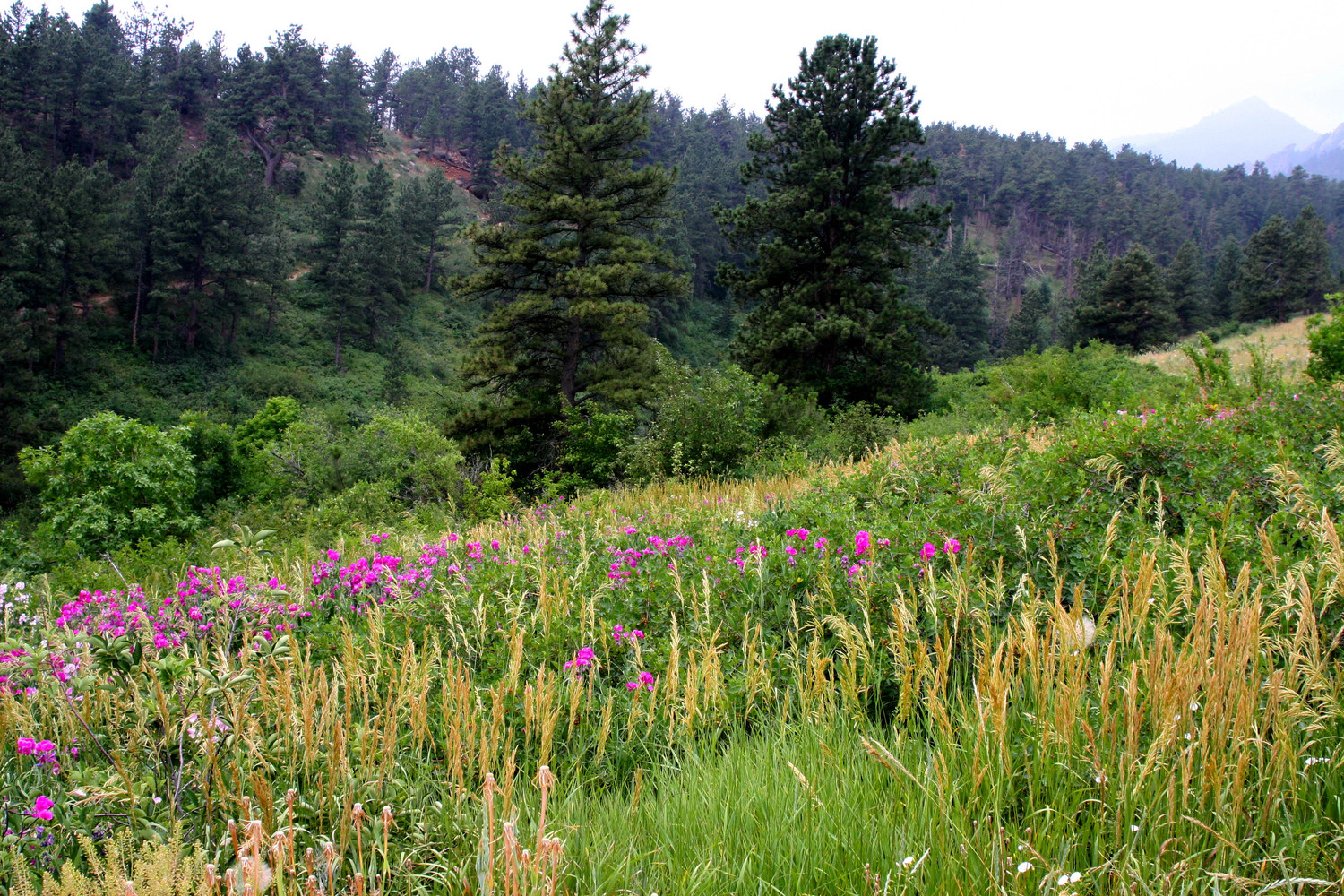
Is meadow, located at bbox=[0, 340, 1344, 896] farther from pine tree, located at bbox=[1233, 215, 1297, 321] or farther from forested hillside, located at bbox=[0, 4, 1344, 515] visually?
pine tree, located at bbox=[1233, 215, 1297, 321]

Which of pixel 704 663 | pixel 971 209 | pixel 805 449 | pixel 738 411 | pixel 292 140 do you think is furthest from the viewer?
pixel 971 209

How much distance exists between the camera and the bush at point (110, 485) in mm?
15891

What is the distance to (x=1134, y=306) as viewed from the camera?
1521 inches

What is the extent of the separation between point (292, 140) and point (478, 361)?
57152 millimetres

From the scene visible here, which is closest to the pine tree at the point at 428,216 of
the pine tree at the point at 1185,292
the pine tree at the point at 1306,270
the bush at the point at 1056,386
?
the bush at the point at 1056,386

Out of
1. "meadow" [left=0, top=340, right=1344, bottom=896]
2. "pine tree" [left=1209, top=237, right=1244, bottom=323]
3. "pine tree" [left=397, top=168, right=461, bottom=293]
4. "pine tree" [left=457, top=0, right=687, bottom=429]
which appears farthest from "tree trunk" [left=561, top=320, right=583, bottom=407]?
"pine tree" [left=1209, top=237, right=1244, bottom=323]

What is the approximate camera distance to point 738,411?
13367 millimetres

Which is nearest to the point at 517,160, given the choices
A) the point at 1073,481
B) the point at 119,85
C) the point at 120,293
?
the point at 1073,481

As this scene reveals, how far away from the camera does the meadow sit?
1.48 metres

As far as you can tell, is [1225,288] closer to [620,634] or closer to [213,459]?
[213,459]

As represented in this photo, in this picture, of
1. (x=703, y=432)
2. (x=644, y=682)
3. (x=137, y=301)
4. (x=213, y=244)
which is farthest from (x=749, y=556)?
A: (x=137, y=301)

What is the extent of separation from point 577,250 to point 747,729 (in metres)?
16.9

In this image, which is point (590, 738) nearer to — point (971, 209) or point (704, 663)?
point (704, 663)

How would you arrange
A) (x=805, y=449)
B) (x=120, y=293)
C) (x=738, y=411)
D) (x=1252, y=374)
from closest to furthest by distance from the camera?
1. (x=1252, y=374)
2. (x=805, y=449)
3. (x=738, y=411)
4. (x=120, y=293)
